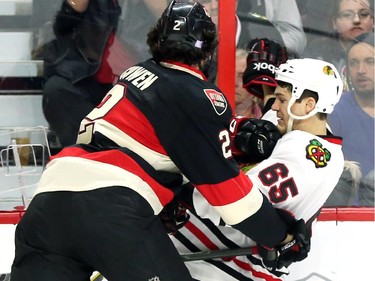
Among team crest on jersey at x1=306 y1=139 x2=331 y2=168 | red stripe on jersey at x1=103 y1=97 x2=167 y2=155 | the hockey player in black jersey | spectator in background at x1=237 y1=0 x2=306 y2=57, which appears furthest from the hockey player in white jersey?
spectator in background at x1=237 y1=0 x2=306 y2=57

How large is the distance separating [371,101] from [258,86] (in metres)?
0.78

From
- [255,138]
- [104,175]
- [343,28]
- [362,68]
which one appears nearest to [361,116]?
[362,68]

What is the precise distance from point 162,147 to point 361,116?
4.79ft

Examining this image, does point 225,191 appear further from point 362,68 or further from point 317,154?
point 362,68

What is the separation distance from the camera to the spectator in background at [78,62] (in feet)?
9.58

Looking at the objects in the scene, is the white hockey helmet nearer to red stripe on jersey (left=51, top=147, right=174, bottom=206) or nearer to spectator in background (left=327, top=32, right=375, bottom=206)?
red stripe on jersey (left=51, top=147, right=174, bottom=206)

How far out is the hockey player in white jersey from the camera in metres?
2.00

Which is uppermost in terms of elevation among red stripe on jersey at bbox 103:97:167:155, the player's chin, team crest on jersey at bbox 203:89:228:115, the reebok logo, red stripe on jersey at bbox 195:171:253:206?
team crest on jersey at bbox 203:89:228:115

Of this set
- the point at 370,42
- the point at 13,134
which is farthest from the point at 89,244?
the point at 370,42

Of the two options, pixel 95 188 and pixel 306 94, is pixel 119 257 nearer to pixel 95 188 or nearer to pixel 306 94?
pixel 95 188

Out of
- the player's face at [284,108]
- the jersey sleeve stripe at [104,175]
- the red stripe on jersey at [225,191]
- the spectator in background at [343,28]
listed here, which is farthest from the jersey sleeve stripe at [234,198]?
the spectator in background at [343,28]

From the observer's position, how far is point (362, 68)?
3.04m

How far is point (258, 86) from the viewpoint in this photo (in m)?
2.46

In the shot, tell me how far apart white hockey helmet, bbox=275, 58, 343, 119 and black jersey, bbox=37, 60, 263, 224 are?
1.07 feet
